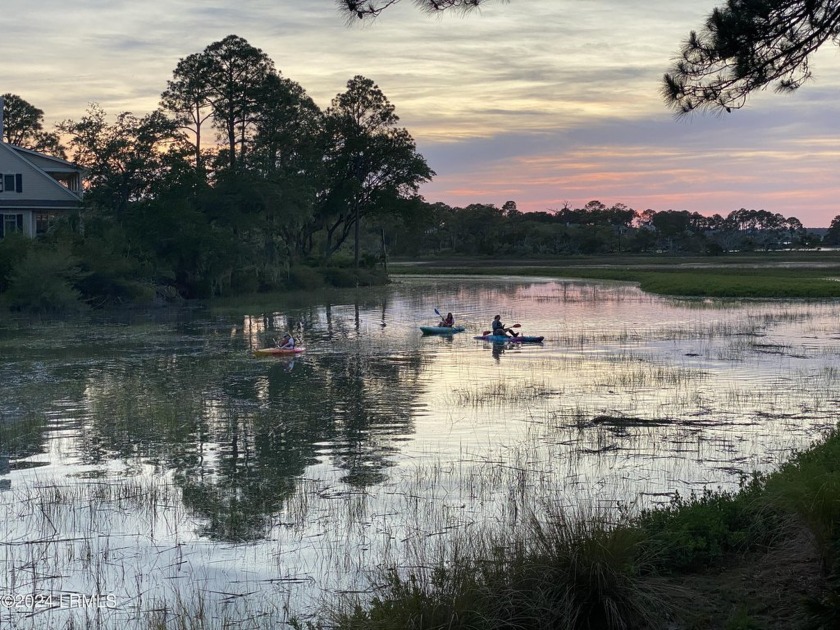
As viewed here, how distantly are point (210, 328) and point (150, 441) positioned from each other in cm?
2242

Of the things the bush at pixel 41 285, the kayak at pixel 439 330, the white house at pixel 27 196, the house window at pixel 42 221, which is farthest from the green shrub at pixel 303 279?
the kayak at pixel 439 330

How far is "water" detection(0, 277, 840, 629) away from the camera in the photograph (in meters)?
9.40

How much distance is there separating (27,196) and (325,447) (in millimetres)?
47377

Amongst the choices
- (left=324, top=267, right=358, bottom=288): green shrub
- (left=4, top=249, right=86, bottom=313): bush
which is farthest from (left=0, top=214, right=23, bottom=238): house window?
(left=324, top=267, right=358, bottom=288): green shrub

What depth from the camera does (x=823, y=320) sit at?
38.2m

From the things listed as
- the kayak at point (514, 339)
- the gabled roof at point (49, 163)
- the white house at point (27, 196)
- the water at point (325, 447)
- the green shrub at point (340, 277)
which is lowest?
the water at point (325, 447)

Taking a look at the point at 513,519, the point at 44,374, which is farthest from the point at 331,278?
the point at 513,519

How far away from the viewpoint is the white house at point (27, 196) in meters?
55.6

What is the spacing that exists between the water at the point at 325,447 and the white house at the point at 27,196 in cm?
2626

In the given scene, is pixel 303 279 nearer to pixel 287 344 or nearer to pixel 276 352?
pixel 287 344

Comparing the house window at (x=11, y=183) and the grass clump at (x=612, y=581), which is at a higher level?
the house window at (x=11, y=183)

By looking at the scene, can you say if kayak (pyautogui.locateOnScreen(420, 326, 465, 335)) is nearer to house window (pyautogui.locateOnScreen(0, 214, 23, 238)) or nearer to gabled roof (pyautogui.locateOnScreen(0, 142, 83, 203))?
gabled roof (pyautogui.locateOnScreen(0, 142, 83, 203))

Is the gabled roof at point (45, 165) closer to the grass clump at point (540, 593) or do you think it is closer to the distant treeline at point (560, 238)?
the grass clump at point (540, 593)

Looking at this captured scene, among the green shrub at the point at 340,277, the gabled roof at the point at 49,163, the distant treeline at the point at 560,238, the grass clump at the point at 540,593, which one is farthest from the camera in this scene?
the distant treeline at the point at 560,238
